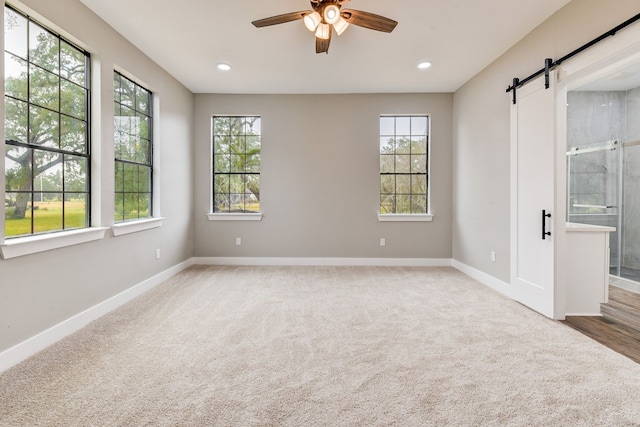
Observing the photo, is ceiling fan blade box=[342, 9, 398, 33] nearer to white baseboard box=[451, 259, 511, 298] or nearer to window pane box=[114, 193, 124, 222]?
window pane box=[114, 193, 124, 222]

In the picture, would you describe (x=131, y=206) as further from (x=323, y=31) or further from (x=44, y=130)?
(x=323, y=31)

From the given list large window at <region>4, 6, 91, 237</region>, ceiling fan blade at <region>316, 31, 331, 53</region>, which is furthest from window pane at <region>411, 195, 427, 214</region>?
large window at <region>4, 6, 91, 237</region>

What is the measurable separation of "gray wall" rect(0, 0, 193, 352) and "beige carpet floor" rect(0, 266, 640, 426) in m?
0.30

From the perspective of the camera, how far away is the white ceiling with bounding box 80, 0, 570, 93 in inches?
112

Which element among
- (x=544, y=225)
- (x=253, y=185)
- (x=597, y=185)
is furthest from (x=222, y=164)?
(x=597, y=185)

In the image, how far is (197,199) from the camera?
5367 millimetres

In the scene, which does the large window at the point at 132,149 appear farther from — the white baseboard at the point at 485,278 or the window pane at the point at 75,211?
the white baseboard at the point at 485,278

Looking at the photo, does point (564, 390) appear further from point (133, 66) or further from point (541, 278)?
point (133, 66)

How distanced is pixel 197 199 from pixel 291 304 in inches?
112

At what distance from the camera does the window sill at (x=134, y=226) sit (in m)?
3.29

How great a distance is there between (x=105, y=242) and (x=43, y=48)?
168cm

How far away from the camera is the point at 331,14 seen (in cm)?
231

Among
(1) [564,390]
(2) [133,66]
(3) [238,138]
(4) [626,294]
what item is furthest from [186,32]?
(4) [626,294]

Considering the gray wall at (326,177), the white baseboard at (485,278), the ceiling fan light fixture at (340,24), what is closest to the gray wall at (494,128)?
the white baseboard at (485,278)
